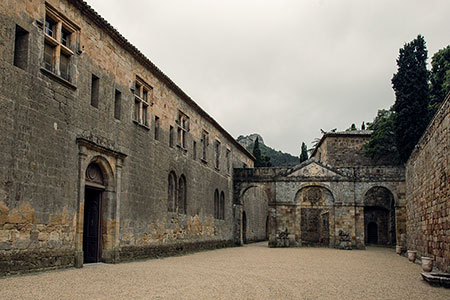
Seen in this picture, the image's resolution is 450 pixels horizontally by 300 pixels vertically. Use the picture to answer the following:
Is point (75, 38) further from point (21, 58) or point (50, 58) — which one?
point (21, 58)

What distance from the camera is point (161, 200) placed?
1916 cm

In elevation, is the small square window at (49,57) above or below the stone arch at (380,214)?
above

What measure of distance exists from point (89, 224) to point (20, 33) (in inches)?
259

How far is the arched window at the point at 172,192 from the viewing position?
2067cm

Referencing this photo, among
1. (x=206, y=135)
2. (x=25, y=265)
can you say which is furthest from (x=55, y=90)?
(x=206, y=135)

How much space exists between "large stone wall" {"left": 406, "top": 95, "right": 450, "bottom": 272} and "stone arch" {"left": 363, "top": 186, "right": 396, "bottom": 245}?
19.5m

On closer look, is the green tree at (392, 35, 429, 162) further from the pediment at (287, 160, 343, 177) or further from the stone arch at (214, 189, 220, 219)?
the stone arch at (214, 189, 220, 219)

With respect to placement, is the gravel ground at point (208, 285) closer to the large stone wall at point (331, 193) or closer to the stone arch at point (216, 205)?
the stone arch at point (216, 205)

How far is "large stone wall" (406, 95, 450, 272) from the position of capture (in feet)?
41.7

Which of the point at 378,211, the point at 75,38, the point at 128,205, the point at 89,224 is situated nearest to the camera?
the point at 75,38

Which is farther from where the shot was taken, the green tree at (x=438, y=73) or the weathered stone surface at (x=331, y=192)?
the green tree at (x=438, y=73)

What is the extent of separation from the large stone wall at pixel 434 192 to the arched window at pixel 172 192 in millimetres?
10567

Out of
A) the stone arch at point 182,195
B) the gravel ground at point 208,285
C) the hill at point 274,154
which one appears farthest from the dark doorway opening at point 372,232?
the hill at point 274,154

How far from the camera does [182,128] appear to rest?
22781 mm
